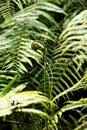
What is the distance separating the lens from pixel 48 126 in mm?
1141

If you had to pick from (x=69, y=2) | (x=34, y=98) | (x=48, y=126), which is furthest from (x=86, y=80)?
(x=69, y=2)

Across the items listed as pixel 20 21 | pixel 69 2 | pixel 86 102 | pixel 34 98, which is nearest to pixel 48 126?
pixel 86 102

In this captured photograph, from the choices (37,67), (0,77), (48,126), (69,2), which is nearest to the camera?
(48,126)

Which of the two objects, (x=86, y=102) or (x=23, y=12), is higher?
(x=23, y=12)

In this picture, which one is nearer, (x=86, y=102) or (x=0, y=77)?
(x=86, y=102)

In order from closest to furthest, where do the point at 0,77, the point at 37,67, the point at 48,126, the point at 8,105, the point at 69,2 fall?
1. the point at 8,105
2. the point at 48,126
3. the point at 0,77
4. the point at 37,67
5. the point at 69,2

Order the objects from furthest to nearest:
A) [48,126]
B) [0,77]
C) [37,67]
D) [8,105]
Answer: [37,67] → [0,77] → [48,126] → [8,105]

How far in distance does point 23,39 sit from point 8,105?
2.07 feet

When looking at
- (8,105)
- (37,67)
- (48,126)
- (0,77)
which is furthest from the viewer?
(37,67)

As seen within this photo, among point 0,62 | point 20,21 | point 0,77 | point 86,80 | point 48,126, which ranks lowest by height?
point 48,126

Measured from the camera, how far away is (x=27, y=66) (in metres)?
1.56

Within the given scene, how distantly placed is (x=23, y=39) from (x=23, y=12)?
0.68 feet

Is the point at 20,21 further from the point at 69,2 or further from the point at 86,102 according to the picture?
the point at 86,102

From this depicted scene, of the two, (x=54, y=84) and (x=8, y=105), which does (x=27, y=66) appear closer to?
(x=54, y=84)
